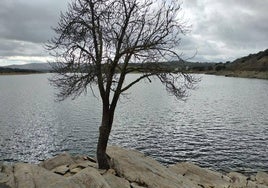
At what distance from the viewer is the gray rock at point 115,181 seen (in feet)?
59.5

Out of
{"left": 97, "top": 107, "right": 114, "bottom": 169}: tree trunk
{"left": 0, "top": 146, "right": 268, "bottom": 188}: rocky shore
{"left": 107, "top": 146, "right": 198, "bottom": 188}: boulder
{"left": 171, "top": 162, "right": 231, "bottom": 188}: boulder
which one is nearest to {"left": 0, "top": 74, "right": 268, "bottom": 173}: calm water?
{"left": 97, "top": 107, "right": 114, "bottom": 169}: tree trunk

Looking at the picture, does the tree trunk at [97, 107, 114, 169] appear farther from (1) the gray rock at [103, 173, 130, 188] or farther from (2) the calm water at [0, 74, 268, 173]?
(2) the calm water at [0, 74, 268, 173]

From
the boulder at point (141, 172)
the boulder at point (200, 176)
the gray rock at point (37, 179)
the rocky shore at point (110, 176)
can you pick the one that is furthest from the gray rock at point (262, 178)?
the gray rock at point (37, 179)

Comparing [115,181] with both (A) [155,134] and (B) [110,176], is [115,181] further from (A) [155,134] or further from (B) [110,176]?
(A) [155,134]

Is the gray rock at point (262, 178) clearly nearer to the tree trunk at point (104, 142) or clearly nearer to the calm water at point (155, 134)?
the calm water at point (155, 134)

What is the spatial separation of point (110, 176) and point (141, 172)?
2165 mm

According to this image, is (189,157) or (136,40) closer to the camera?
(136,40)

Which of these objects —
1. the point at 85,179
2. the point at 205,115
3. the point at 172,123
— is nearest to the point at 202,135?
the point at 172,123

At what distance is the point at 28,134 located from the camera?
46.1 m

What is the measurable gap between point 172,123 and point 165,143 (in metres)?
13.8

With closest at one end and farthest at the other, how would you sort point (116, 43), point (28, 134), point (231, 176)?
1. point (116, 43)
2. point (231, 176)
3. point (28, 134)

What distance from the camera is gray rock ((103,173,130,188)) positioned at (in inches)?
714

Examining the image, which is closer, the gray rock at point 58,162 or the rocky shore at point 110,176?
the rocky shore at point 110,176

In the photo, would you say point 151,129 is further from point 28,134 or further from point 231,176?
point 231,176
